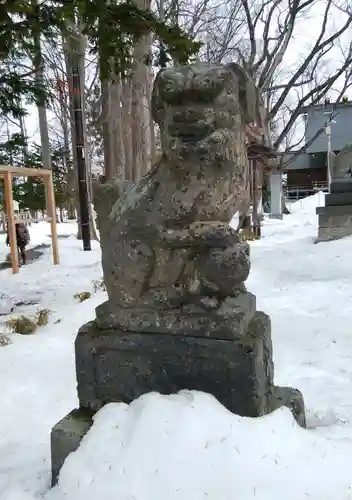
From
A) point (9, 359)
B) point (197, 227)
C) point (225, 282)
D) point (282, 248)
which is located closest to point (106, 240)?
point (197, 227)

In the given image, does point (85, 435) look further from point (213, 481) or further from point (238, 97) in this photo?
point (238, 97)

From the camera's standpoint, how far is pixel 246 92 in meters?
1.99

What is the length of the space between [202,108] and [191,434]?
1.29 m

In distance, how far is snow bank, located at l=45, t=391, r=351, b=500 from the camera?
64.3 inches

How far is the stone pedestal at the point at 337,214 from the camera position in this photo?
8.90m

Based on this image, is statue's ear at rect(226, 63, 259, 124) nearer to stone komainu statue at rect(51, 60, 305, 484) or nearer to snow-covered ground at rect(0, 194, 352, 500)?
stone komainu statue at rect(51, 60, 305, 484)

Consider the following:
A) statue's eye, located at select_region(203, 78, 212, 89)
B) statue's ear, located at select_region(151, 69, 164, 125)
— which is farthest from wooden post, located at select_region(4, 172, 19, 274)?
statue's eye, located at select_region(203, 78, 212, 89)

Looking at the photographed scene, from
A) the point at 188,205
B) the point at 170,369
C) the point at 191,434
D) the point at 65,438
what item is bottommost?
the point at 65,438

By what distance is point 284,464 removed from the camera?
1.69 meters

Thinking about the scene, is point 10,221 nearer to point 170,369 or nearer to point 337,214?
point 337,214

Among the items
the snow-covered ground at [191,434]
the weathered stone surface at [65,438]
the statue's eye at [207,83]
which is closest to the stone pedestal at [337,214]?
the snow-covered ground at [191,434]

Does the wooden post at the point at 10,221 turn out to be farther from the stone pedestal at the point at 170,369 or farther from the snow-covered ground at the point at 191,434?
the stone pedestal at the point at 170,369

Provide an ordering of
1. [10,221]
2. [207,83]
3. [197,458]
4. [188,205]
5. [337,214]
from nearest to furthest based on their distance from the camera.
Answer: [197,458], [207,83], [188,205], [10,221], [337,214]

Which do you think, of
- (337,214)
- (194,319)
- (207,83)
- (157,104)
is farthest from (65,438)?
(337,214)
